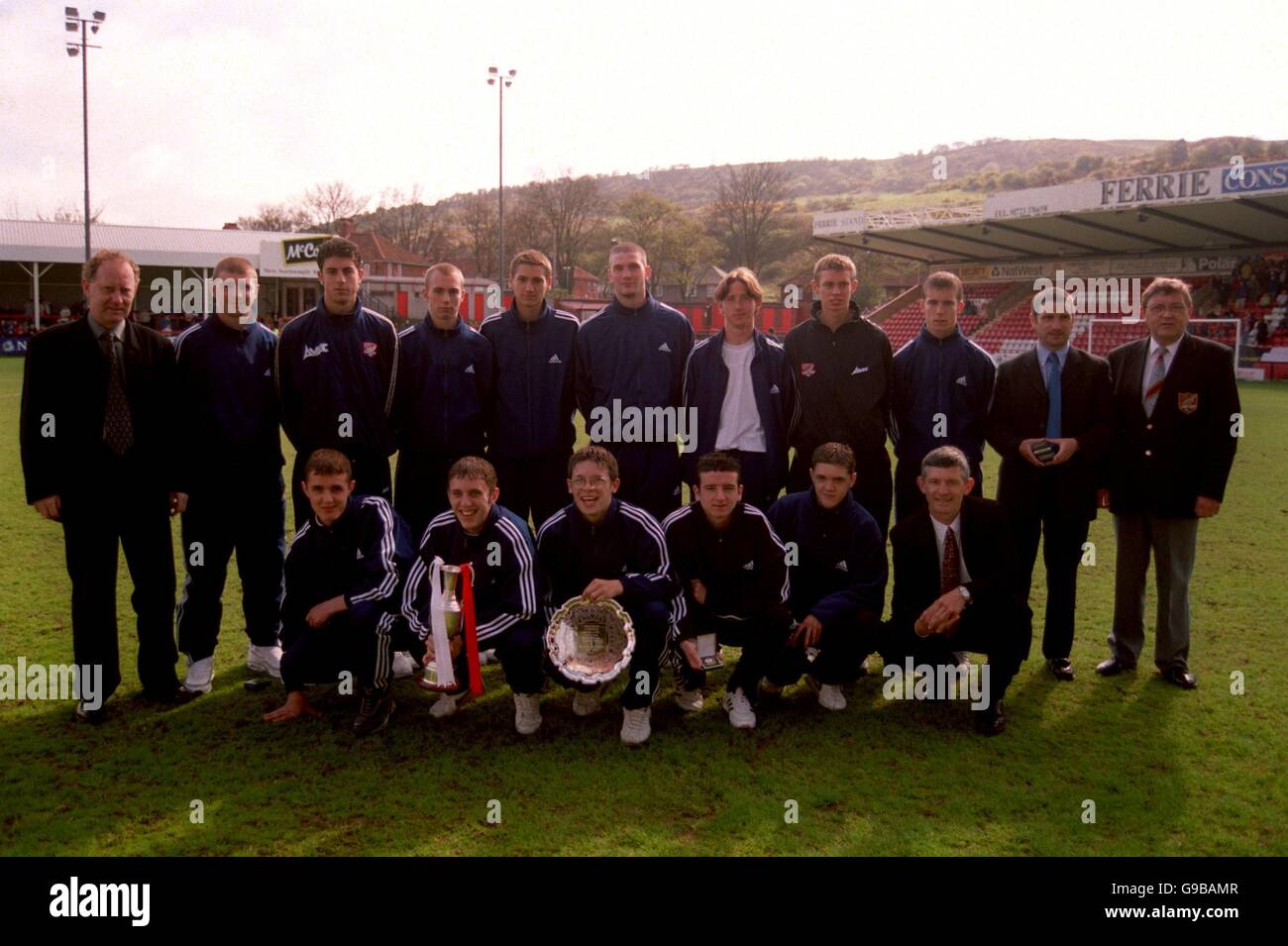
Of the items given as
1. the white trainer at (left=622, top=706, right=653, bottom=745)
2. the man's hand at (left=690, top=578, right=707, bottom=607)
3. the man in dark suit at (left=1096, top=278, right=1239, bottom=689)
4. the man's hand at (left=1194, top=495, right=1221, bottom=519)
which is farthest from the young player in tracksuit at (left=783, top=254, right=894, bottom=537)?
the white trainer at (left=622, top=706, right=653, bottom=745)

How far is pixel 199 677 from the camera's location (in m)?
4.76

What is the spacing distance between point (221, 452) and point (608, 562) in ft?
6.80

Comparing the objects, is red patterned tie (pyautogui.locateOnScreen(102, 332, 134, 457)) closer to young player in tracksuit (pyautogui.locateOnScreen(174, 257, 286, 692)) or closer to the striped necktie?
young player in tracksuit (pyautogui.locateOnScreen(174, 257, 286, 692))

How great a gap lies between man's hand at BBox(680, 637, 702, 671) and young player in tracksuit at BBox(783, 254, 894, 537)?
1.39 meters

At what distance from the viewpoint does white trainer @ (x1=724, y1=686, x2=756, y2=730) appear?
14.4 ft

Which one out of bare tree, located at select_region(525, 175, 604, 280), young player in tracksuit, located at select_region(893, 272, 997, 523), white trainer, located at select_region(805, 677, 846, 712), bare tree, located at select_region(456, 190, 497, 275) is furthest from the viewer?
bare tree, located at select_region(456, 190, 497, 275)

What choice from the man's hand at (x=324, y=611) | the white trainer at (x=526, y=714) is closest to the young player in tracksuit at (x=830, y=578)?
the white trainer at (x=526, y=714)

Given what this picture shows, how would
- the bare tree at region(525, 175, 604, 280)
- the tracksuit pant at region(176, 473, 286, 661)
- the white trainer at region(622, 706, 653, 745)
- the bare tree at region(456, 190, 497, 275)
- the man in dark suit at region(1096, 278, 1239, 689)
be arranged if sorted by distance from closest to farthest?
the white trainer at region(622, 706, 653, 745) < the tracksuit pant at region(176, 473, 286, 661) < the man in dark suit at region(1096, 278, 1239, 689) < the bare tree at region(525, 175, 604, 280) < the bare tree at region(456, 190, 497, 275)

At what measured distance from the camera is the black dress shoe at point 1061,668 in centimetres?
506

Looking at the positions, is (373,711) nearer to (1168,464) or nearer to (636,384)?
(636,384)

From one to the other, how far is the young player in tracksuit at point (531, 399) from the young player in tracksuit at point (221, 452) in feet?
4.04

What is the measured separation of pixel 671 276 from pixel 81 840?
224 ft

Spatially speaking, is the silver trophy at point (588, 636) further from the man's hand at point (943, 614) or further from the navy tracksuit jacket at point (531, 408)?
the man's hand at point (943, 614)
